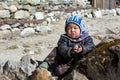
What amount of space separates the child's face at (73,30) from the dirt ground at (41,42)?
2853mm

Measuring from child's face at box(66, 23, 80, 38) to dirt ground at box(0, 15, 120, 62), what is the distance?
285 cm

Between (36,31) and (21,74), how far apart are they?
5.98 m

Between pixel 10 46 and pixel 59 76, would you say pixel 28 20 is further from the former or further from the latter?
pixel 59 76

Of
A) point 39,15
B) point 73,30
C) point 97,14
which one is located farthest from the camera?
point 97,14

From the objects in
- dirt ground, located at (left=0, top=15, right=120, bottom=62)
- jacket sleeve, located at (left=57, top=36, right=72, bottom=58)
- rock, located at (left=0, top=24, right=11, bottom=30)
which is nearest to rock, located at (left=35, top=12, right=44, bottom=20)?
dirt ground, located at (left=0, top=15, right=120, bottom=62)

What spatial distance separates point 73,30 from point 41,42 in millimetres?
5199

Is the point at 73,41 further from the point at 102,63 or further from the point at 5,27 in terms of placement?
the point at 5,27

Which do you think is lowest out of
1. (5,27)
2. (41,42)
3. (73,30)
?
(41,42)

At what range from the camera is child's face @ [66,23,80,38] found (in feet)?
14.3

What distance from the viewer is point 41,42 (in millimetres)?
9508

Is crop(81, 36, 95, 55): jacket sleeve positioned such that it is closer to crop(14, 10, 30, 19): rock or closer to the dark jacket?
the dark jacket

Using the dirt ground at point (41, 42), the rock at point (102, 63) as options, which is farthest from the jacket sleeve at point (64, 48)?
the dirt ground at point (41, 42)

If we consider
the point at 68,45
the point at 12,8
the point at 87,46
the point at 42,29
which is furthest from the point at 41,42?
the point at 87,46

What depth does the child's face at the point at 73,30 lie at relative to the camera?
4352mm
